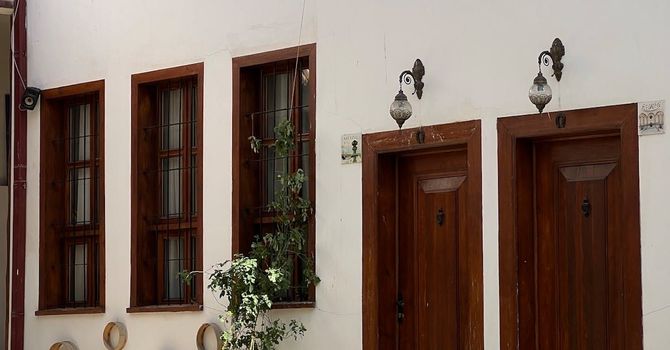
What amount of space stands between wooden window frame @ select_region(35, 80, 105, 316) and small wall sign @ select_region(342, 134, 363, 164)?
3.09 metres

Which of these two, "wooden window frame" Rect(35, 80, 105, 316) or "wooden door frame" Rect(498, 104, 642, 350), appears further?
"wooden window frame" Rect(35, 80, 105, 316)

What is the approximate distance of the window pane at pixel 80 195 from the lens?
→ 1417 centimetres

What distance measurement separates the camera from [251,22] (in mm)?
12445

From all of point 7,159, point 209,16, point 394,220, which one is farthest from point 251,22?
point 7,159

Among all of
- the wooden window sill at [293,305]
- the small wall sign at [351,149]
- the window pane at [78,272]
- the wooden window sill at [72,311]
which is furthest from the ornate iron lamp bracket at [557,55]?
the window pane at [78,272]

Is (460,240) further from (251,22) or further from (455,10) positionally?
(251,22)

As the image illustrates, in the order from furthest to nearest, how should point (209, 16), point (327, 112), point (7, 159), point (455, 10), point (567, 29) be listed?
point (7, 159), point (209, 16), point (327, 112), point (455, 10), point (567, 29)

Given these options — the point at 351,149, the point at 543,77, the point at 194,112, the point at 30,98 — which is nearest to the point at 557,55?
the point at 543,77

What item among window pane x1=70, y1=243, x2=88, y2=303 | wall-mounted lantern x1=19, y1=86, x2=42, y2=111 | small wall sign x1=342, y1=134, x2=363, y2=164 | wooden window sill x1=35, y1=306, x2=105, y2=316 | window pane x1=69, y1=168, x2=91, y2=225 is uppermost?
wall-mounted lantern x1=19, y1=86, x2=42, y2=111

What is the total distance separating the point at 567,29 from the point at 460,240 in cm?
185

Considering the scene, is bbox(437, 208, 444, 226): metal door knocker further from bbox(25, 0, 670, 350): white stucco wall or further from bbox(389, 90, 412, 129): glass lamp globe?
bbox(389, 90, 412, 129): glass lamp globe

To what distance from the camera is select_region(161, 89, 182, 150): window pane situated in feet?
43.6

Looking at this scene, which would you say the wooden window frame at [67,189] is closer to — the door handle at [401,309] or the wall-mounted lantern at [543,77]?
the door handle at [401,309]

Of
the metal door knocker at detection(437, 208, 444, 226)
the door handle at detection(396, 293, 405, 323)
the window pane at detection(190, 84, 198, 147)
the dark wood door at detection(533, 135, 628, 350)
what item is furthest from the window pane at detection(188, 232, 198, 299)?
the dark wood door at detection(533, 135, 628, 350)
